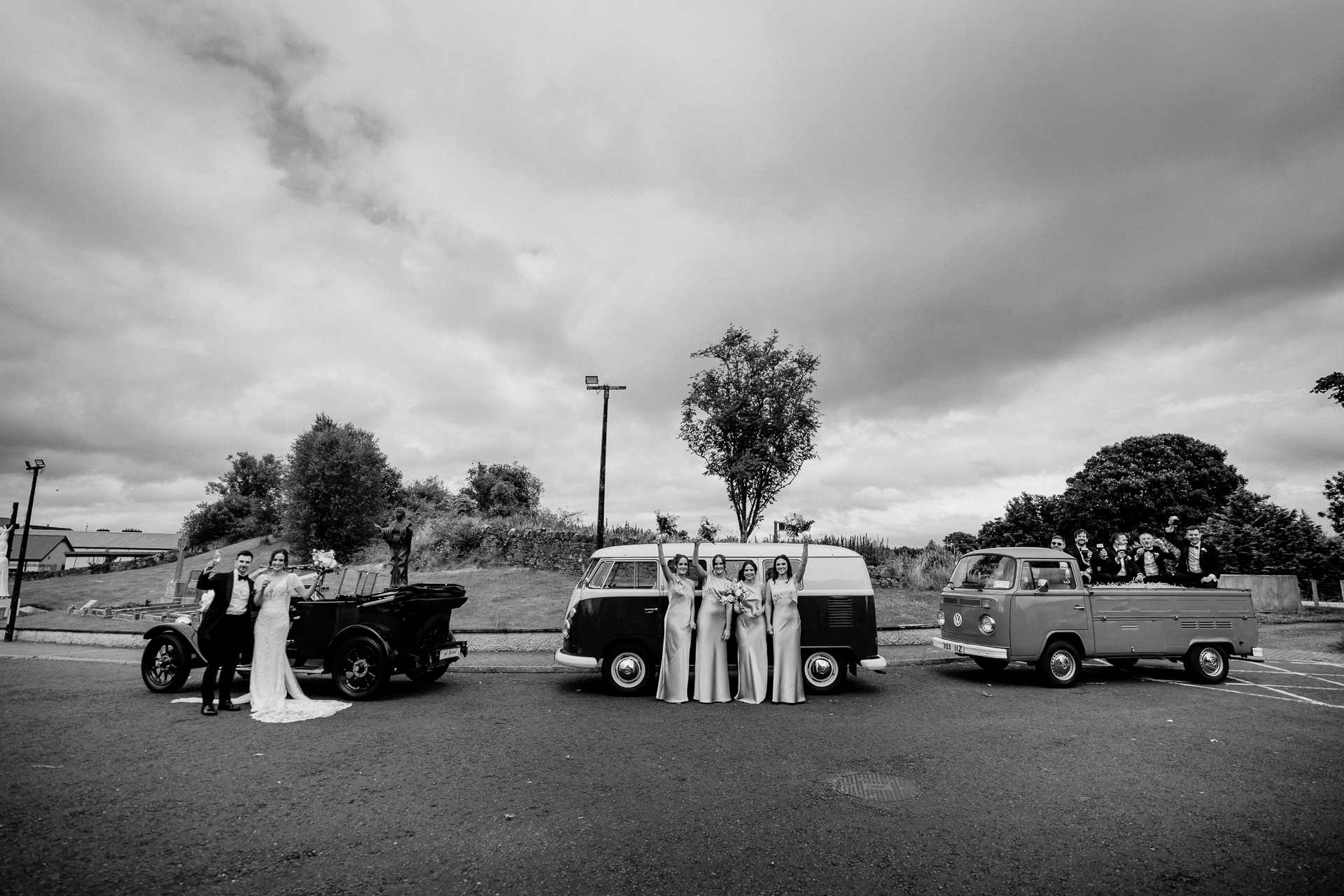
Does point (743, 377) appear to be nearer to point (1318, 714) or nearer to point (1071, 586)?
point (1071, 586)

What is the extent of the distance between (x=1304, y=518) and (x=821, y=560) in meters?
24.5

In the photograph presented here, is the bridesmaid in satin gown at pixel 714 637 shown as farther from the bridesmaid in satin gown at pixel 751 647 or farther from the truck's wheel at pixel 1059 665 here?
the truck's wheel at pixel 1059 665

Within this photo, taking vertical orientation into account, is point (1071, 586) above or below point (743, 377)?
below

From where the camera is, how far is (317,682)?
10445 mm

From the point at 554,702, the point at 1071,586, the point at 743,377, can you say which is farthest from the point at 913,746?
the point at 743,377

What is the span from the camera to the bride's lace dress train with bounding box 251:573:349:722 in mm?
8320

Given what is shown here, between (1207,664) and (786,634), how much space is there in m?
7.10

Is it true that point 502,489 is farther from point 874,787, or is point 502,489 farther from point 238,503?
point 874,787

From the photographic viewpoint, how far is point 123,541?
102438 mm

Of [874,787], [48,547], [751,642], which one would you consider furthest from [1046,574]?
[48,547]

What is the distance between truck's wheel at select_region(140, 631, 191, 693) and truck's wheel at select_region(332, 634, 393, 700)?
2287 millimetres

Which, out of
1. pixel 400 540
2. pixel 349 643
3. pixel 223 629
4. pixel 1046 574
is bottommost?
pixel 349 643

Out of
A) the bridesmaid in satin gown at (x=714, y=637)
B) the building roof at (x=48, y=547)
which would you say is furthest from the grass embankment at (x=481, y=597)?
the building roof at (x=48, y=547)

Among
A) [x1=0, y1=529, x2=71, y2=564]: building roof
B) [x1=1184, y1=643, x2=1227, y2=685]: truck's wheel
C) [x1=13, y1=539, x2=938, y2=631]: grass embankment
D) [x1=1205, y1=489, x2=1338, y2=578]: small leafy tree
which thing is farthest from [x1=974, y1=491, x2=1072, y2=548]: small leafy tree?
[x1=0, y1=529, x2=71, y2=564]: building roof
